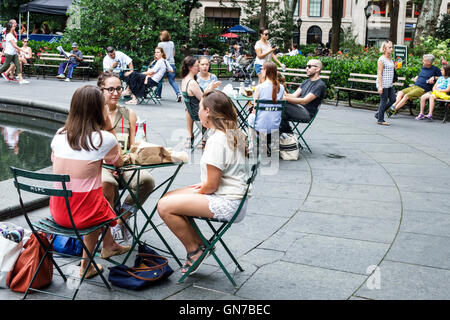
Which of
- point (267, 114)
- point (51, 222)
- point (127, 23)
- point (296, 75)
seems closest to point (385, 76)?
point (267, 114)

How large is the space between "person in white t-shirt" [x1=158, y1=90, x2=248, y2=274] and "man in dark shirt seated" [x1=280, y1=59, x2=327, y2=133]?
4.69 metres

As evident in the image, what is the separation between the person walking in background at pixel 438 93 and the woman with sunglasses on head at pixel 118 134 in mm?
9957

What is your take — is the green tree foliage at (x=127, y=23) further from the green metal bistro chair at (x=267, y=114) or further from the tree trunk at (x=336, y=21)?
the green metal bistro chair at (x=267, y=114)

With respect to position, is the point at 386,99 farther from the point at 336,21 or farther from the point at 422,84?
the point at 336,21

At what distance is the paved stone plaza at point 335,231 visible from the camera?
3.98 m

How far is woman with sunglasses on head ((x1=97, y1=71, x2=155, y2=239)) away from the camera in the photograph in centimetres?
460

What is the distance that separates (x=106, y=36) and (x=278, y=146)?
1528 centimetres

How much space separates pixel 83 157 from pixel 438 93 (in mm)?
11282

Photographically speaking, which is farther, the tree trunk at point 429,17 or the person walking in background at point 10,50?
the tree trunk at point 429,17

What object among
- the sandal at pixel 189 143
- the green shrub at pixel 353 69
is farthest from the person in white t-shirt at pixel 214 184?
the green shrub at pixel 353 69

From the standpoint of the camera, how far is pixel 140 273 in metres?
3.97
